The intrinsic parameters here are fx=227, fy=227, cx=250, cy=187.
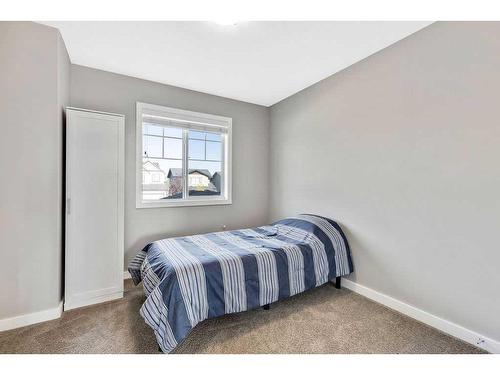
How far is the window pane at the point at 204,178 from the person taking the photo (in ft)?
10.8

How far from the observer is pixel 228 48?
220cm

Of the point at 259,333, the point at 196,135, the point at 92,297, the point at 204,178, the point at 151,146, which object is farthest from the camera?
the point at 204,178

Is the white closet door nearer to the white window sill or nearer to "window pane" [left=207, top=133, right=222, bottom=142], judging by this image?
the white window sill

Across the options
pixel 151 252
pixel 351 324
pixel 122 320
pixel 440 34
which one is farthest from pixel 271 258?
pixel 440 34

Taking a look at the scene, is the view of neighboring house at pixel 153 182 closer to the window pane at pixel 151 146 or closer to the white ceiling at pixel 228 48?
the window pane at pixel 151 146

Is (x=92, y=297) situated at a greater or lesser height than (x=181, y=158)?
lesser

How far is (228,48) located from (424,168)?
2.08 m

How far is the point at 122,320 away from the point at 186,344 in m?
0.69

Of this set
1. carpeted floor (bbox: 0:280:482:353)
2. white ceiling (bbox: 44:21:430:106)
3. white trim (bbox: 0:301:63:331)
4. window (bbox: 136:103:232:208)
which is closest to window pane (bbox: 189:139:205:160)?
window (bbox: 136:103:232:208)

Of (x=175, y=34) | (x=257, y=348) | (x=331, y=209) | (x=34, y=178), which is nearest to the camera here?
(x=257, y=348)

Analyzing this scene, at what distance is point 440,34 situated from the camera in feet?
5.95

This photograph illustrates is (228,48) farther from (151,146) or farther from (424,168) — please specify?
(424,168)

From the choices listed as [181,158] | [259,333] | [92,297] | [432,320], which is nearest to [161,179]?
[181,158]

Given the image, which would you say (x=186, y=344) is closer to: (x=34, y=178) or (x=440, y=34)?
(x=34, y=178)
